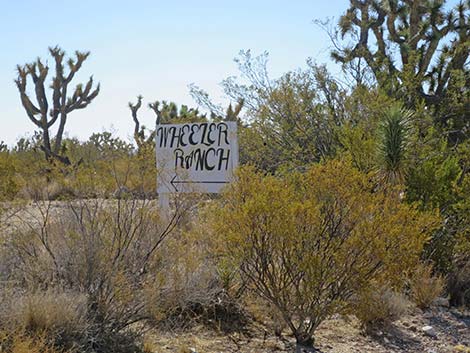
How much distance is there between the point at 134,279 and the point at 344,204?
2.15m

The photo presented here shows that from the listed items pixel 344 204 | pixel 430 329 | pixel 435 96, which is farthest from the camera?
pixel 435 96

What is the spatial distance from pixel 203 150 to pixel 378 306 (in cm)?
410

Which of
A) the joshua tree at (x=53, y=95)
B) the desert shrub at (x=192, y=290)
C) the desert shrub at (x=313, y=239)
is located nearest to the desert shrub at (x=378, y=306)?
the desert shrub at (x=313, y=239)

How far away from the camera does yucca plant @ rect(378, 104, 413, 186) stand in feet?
33.6

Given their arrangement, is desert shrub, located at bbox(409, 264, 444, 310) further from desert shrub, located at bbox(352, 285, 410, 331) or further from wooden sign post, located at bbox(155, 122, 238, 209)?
wooden sign post, located at bbox(155, 122, 238, 209)

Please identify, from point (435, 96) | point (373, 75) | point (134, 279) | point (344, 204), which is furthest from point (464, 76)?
point (134, 279)

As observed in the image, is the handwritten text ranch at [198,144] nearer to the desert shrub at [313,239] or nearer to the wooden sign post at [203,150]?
the wooden sign post at [203,150]

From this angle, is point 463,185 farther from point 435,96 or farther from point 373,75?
point 435,96

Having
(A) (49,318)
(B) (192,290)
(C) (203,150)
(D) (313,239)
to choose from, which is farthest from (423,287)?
(A) (49,318)

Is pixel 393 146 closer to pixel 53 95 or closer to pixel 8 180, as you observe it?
pixel 8 180

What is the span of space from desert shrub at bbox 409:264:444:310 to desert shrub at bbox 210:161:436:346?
7.38ft

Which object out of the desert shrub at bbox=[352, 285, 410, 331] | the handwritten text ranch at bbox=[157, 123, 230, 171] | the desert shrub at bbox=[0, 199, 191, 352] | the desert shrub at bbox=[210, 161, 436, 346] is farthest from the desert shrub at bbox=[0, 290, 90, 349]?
the handwritten text ranch at bbox=[157, 123, 230, 171]

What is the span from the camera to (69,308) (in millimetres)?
5828

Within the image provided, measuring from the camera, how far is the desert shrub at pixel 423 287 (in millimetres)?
9117
